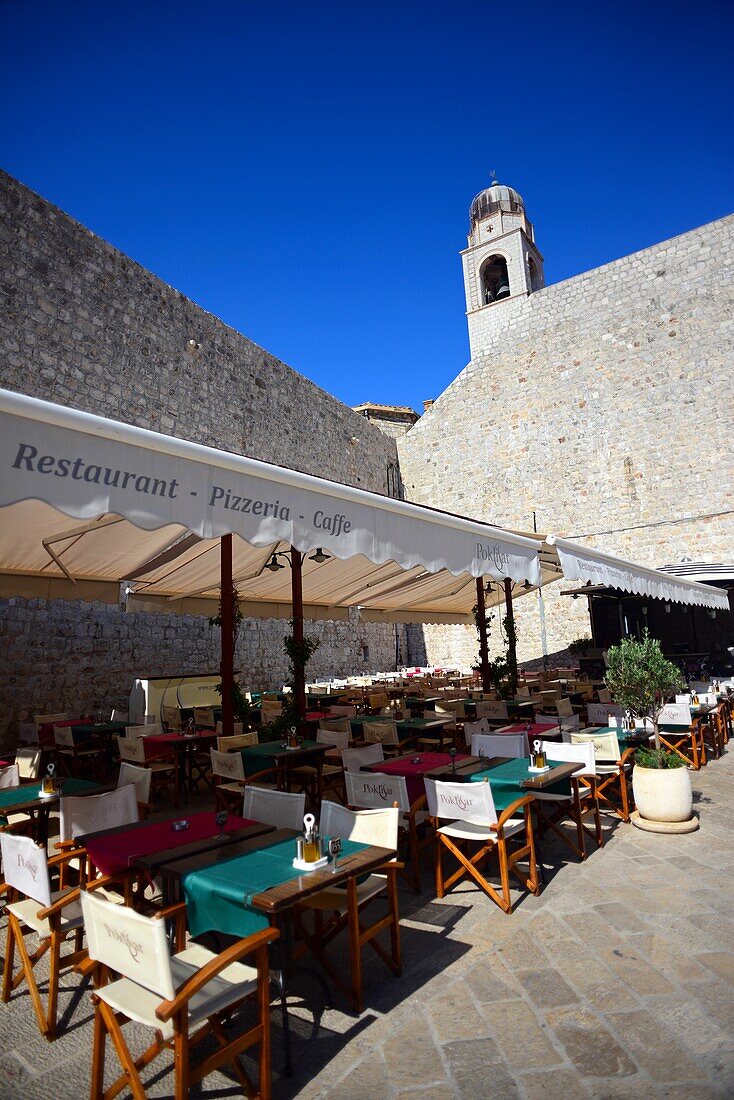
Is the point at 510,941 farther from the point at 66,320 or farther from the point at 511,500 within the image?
the point at 511,500

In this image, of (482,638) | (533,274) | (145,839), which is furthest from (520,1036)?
(533,274)

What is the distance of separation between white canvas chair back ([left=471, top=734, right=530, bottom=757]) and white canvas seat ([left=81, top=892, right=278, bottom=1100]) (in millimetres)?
3310

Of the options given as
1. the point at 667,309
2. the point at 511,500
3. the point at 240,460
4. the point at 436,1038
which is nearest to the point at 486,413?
the point at 511,500

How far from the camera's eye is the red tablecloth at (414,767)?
4238mm

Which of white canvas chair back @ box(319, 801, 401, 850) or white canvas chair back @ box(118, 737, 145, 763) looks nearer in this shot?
white canvas chair back @ box(319, 801, 401, 850)

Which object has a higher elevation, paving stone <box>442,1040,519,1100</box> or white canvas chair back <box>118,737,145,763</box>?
white canvas chair back <box>118,737,145,763</box>

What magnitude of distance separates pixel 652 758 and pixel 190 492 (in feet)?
13.4

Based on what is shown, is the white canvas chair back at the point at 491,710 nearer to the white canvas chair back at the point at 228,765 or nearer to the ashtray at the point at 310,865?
the white canvas chair back at the point at 228,765

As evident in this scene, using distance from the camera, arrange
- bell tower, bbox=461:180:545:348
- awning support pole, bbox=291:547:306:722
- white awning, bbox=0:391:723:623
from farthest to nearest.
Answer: bell tower, bbox=461:180:545:348 < awning support pole, bbox=291:547:306:722 < white awning, bbox=0:391:723:623

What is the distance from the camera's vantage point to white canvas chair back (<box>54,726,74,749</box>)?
6.62 meters

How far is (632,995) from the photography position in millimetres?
2441

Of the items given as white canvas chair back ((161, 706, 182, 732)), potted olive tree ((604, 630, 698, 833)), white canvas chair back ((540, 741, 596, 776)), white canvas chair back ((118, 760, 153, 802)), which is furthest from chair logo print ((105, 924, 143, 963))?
white canvas chair back ((161, 706, 182, 732))

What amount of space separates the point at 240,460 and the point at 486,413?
61.1ft

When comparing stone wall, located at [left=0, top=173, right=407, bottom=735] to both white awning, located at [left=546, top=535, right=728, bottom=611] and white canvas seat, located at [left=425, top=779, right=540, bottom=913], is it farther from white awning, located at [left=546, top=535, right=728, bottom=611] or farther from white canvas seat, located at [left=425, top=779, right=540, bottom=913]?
white canvas seat, located at [left=425, top=779, right=540, bottom=913]
